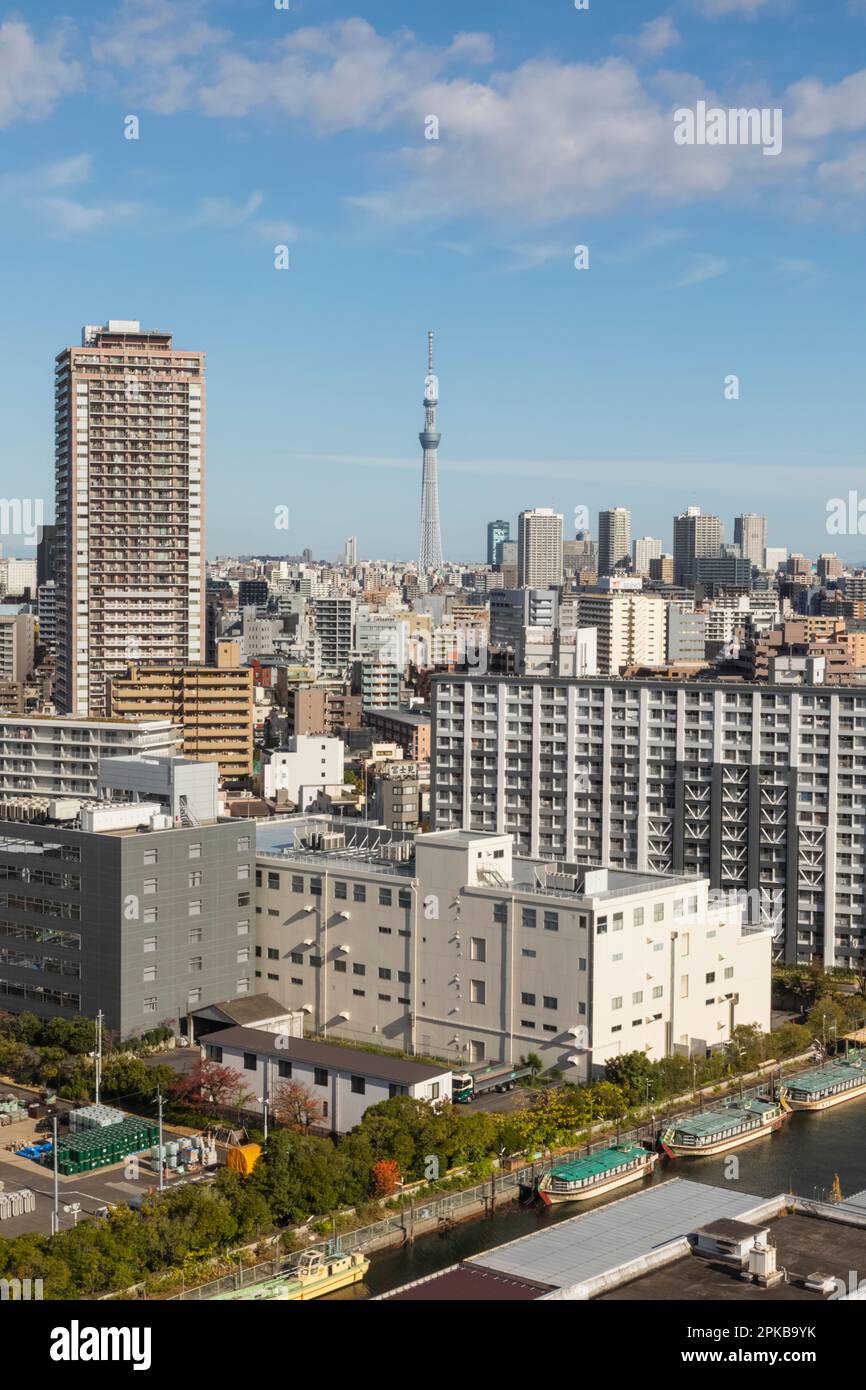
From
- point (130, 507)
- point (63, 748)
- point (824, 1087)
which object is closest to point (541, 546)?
point (130, 507)

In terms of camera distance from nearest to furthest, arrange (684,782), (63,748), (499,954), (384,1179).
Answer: (384,1179) → (499,954) → (684,782) → (63,748)

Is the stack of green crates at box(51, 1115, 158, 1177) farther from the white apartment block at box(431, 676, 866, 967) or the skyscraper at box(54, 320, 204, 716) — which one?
the skyscraper at box(54, 320, 204, 716)

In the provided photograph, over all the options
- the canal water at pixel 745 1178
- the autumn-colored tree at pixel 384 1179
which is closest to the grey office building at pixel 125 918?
the autumn-colored tree at pixel 384 1179

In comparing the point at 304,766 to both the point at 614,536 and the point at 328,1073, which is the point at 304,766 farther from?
the point at 614,536

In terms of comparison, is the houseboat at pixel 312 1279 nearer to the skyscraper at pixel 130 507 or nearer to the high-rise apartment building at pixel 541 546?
the skyscraper at pixel 130 507

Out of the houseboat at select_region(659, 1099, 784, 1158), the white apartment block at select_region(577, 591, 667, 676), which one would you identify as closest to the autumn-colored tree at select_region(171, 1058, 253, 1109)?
the houseboat at select_region(659, 1099, 784, 1158)
